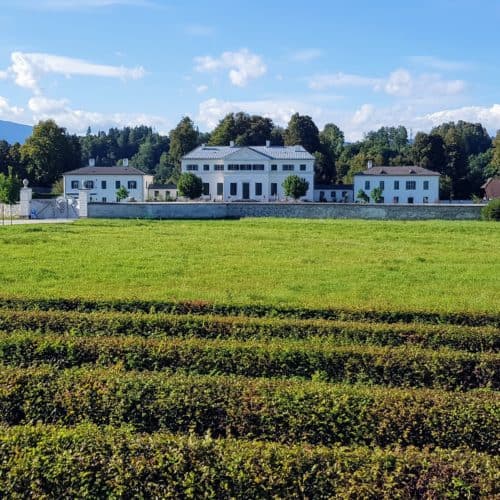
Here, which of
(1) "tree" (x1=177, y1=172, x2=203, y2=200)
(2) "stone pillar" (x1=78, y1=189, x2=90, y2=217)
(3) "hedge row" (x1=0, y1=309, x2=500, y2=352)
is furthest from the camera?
(1) "tree" (x1=177, y1=172, x2=203, y2=200)

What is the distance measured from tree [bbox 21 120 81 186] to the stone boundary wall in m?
34.1

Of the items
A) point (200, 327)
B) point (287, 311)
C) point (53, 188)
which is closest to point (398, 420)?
point (200, 327)

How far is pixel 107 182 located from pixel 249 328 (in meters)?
65.4

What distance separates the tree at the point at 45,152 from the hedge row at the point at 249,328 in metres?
72.6

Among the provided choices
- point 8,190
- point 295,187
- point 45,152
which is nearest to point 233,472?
point 8,190

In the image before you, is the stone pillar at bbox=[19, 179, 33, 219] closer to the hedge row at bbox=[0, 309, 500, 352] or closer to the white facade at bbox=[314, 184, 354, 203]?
the white facade at bbox=[314, 184, 354, 203]

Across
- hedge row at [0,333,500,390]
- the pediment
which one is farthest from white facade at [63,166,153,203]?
hedge row at [0,333,500,390]

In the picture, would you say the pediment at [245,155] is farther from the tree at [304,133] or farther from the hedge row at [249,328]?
the hedge row at [249,328]

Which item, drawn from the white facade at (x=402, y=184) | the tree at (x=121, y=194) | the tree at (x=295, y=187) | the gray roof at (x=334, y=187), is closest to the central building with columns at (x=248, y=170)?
the gray roof at (x=334, y=187)

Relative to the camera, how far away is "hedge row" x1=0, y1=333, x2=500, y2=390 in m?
9.11

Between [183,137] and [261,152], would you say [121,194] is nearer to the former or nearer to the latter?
[261,152]

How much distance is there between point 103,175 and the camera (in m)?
73.4

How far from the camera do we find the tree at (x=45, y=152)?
261ft

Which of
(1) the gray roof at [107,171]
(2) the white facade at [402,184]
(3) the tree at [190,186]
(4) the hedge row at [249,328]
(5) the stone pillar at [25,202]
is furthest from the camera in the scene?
(2) the white facade at [402,184]
